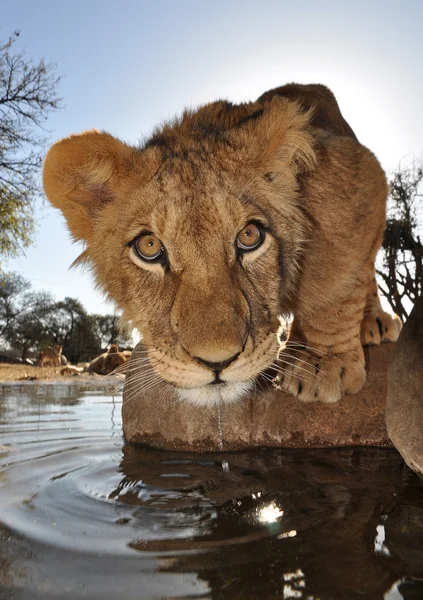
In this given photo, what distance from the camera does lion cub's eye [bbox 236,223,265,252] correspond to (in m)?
3.19

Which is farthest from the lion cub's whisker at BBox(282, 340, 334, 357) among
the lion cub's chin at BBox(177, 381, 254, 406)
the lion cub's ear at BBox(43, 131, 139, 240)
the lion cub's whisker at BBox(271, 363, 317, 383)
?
the lion cub's ear at BBox(43, 131, 139, 240)

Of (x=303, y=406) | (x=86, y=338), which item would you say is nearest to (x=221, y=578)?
(x=303, y=406)

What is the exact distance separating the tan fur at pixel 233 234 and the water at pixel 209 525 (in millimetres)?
547

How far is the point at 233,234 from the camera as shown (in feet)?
10.3

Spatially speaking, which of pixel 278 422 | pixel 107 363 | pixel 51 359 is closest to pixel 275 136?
pixel 278 422

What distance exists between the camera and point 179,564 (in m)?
1.96

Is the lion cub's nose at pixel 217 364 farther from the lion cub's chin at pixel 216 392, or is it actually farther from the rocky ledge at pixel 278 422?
the rocky ledge at pixel 278 422

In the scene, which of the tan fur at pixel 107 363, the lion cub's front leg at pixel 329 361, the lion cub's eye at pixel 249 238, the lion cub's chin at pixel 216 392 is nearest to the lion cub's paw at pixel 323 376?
the lion cub's front leg at pixel 329 361

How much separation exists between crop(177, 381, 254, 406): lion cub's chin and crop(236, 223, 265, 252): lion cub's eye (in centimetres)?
72

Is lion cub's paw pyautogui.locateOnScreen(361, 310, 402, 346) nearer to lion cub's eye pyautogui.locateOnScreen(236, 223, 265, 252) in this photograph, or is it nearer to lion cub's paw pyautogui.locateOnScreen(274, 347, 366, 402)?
Result: lion cub's paw pyautogui.locateOnScreen(274, 347, 366, 402)

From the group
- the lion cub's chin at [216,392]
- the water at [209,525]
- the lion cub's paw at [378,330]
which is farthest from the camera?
the lion cub's paw at [378,330]

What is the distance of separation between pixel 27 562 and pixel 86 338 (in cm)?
5263

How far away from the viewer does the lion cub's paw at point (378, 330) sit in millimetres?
4633

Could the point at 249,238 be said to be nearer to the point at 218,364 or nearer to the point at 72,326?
the point at 218,364
